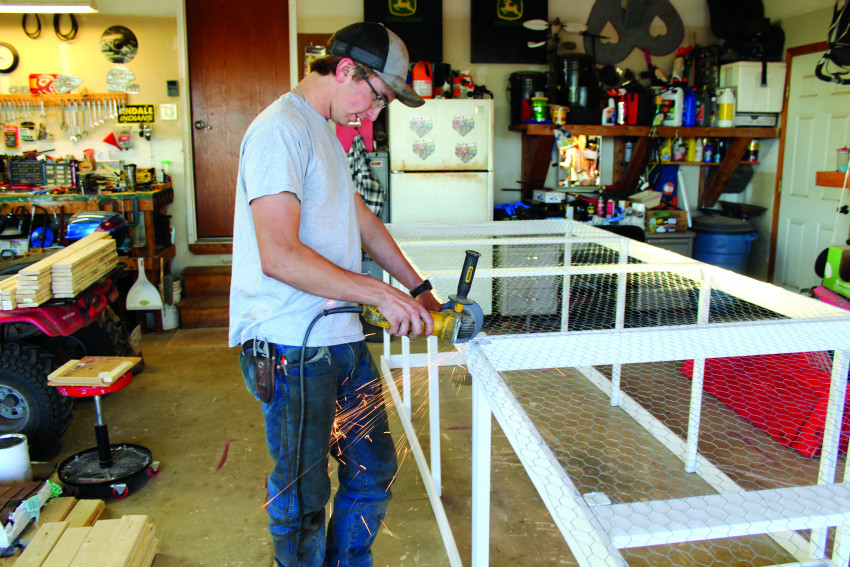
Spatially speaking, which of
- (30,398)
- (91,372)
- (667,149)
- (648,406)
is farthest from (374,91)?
(667,149)

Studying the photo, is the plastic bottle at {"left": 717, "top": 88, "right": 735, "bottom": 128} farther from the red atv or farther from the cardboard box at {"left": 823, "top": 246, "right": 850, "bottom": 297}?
the red atv

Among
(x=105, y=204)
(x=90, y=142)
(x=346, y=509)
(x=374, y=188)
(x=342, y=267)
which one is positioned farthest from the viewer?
(x=90, y=142)

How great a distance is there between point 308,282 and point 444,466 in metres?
1.70

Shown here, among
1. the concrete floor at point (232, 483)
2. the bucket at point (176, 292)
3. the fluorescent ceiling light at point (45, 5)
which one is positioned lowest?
the concrete floor at point (232, 483)

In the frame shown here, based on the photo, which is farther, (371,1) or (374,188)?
(371,1)

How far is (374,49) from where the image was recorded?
1.65 m

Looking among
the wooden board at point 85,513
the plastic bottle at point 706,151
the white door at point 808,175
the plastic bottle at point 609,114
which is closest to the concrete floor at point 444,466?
the wooden board at point 85,513

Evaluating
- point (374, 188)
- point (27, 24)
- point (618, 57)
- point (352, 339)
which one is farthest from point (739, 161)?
point (27, 24)

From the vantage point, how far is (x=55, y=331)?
2.99 m

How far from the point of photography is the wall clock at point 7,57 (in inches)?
205

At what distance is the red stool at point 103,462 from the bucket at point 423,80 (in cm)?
319

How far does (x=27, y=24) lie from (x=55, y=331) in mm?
3567

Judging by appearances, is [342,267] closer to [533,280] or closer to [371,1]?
[533,280]

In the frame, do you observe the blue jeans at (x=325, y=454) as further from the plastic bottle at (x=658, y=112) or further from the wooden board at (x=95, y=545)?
the plastic bottle at (x=658, y=112)
